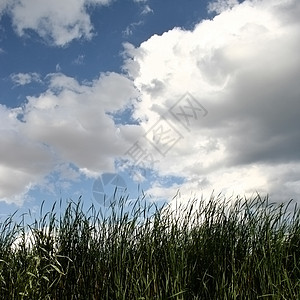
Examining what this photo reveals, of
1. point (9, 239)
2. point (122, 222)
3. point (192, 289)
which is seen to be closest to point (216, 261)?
point (192, 289)

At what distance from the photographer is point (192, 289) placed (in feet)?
13.2

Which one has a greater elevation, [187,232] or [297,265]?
[187,232]

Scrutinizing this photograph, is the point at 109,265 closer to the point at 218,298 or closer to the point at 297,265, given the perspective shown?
the point at 218,298

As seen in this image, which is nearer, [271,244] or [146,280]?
[146,280]

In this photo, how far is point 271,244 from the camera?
4.29m

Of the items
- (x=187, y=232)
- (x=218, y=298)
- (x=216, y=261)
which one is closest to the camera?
(x=218, y=298)

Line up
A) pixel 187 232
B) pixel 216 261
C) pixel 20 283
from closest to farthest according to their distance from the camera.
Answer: pixel 20 283
pixel 216 261
pixel 187 232

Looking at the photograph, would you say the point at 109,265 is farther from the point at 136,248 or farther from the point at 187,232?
the point at 187,232

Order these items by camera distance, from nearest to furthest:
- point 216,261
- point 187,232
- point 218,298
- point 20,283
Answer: point 20,283 → point 218,298 → point 216,261 → point 187,232

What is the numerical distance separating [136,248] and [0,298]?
4.06ft

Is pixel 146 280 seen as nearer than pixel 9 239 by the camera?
Yes

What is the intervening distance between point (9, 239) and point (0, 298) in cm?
93

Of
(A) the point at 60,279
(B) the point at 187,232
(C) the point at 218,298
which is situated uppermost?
(B) the point at 187,232

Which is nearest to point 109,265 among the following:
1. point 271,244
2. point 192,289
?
point 192,289
